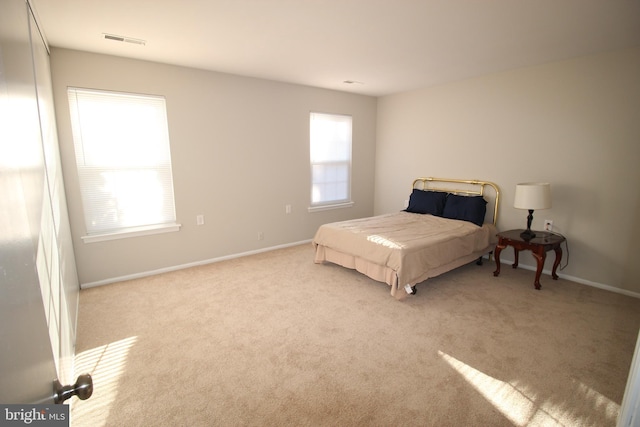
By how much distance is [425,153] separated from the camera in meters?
5.03

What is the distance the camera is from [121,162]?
11.4ft

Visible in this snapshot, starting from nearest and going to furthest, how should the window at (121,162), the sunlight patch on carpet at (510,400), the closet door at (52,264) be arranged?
the closet door at (52,264) → the sunlight patch on carpet at (510,400) → the window at (121,162)

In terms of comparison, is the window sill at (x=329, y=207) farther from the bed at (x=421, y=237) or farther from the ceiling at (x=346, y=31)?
the ceiling at (x=346, y=31)

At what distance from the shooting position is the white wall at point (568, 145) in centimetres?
321

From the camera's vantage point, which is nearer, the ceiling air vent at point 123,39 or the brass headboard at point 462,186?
the ceiling air vent at point 123,39

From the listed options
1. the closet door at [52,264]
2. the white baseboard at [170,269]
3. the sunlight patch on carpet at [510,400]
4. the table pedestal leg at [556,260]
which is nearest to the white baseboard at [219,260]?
the white baseboard at [170,269]

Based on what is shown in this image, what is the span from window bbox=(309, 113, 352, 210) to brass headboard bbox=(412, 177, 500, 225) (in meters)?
1.25

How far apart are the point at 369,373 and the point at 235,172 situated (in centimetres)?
314

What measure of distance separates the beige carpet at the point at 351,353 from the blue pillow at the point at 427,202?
1.33 m

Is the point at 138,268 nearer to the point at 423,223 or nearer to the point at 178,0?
the point at 178,0

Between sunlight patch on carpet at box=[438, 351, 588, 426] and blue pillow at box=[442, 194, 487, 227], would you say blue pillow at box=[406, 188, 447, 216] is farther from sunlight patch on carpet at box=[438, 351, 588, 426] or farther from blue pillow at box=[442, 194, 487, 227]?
sunlight patch on carpet at box=[438, 351, 588, 426]

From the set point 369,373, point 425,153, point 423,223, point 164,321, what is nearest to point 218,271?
point 164,321

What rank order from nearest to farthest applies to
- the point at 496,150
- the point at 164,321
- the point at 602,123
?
the point at 164,321
the point at 602,123
the point at 496,150

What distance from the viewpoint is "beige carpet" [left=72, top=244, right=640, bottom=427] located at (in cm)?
180
